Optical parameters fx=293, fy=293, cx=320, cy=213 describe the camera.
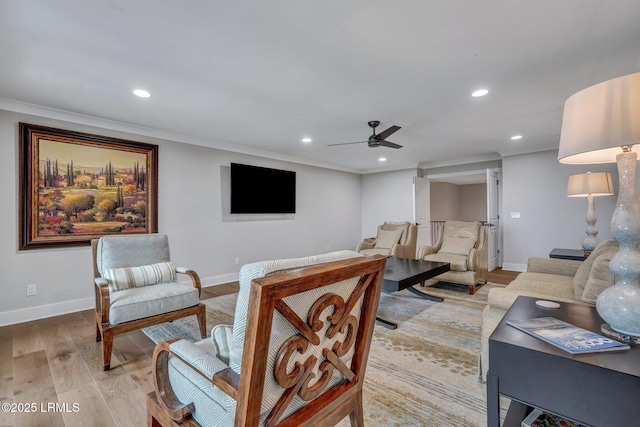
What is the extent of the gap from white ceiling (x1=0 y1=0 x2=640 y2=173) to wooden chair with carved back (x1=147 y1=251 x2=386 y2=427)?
1.55m

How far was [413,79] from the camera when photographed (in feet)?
8.43

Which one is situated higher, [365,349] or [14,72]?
[14,72]

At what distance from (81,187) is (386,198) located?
231 inches

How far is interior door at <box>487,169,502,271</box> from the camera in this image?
5.36m

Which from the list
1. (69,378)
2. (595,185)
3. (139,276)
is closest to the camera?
(69,378)

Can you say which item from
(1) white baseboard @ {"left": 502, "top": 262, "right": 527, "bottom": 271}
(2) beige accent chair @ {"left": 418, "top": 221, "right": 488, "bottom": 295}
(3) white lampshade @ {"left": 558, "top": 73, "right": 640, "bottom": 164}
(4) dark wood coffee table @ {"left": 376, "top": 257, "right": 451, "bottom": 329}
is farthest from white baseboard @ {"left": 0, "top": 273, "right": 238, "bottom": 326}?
(1) white baseboard @ {"left": 502, "top": 262, "right": 527, "bottom": 271}

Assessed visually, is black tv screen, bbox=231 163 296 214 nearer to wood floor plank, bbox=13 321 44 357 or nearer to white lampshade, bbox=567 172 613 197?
wood floor plank, bbox=13 321 44 357

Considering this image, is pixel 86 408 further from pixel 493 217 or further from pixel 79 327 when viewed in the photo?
pixel 493 217

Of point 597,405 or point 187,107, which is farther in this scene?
point 187,107

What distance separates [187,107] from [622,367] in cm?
372

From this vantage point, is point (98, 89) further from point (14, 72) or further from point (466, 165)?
point (466, 165)

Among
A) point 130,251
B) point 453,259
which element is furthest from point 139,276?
point 453,259

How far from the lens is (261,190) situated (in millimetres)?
5320

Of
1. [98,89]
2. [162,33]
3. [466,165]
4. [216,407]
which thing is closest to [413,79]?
[162,33]
